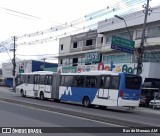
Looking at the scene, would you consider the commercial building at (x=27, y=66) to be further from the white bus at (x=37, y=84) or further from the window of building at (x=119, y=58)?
the white bus at (x=37, y=84)

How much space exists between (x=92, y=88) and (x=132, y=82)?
332cm

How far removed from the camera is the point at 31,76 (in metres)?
36.2

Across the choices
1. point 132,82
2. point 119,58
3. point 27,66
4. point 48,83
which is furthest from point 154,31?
point 27,66

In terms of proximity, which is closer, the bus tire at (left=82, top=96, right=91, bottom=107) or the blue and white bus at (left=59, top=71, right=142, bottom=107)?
the blue and white bus at (left=59, top=71, right=142, bottom=107)

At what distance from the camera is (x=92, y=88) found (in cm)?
2628

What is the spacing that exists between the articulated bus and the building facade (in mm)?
8013

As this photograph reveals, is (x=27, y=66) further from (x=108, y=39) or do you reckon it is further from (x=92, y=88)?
(x=92, y=88)

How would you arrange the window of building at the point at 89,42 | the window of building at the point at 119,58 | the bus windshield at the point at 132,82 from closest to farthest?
1. the bus windshield at the point at 132,82
2. the window of building at the point at 119,58
3. the window of building at the point at 89,42

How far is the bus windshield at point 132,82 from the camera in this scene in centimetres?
2422

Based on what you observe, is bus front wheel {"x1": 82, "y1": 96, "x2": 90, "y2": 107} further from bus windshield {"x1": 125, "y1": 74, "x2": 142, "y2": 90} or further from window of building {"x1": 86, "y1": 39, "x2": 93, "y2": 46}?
window of building {"x1": 86, "y1": 39, "x2": 93, "y2": 46}

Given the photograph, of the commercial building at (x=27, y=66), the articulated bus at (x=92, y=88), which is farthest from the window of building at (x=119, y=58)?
the commercial building at (x=27, y=66)

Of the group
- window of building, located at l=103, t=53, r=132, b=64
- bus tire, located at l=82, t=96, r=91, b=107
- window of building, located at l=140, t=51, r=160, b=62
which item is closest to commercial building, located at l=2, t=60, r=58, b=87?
window of building, located at l=103, t=53, r=132, b=64

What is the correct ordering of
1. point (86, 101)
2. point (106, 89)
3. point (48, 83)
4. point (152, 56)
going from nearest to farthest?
point (106, 89)
point (86, 101)
point (48, 83)
point (152, 56)

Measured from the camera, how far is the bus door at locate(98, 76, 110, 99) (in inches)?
977
